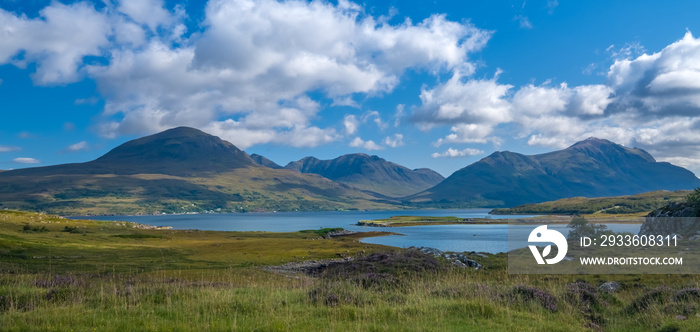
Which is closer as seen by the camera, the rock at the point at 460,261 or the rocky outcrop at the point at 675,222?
the rock at the point at 460,261

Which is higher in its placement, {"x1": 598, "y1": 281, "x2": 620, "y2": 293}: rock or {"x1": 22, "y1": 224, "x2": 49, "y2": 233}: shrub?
{"x1": 22, "y1": 224, "x2": 49, "y2": 233}: shrub

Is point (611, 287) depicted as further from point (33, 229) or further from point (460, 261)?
point (33, 229)

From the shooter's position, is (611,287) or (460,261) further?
(460,261)

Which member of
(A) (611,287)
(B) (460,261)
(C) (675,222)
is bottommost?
(B) (460,261)

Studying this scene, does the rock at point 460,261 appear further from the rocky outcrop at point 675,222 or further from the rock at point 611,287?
the rocky outcrop at point 675,222

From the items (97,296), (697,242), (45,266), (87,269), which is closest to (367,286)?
(97,296)

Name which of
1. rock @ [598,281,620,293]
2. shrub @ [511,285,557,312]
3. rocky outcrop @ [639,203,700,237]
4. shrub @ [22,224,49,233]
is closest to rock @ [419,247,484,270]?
rock @ [598,281,620,293]

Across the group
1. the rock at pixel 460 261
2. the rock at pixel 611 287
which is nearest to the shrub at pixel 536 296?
the rock at pixel 611 287

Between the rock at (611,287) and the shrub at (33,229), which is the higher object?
the shrub at (33,229)

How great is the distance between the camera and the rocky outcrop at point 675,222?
4778cm

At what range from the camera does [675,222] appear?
50844 mm

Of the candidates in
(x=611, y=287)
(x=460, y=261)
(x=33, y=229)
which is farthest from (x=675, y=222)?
(x=33, y=229)

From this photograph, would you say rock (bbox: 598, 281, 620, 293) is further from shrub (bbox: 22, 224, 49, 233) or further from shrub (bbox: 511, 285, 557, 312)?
shrub (bbox: 22, 224, 49, 233)

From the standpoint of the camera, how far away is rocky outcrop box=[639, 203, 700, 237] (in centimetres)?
4778
